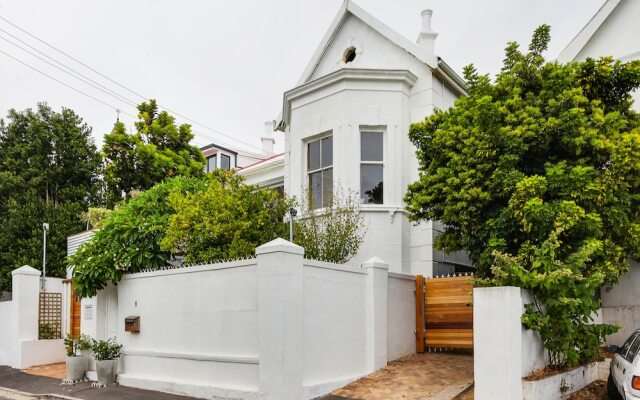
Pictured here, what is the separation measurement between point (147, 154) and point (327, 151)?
8799 millimetres

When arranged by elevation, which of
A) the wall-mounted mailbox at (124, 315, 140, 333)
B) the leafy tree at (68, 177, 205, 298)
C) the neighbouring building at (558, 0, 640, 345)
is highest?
the neighbouring building at (558, 0, 640, 345)

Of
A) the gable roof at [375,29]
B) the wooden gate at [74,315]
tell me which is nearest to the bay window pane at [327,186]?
the gable roof at [375,29]

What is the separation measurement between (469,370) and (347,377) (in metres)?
2.35

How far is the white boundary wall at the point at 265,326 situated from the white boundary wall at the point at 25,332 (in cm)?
491

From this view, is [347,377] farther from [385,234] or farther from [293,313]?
[385,234]

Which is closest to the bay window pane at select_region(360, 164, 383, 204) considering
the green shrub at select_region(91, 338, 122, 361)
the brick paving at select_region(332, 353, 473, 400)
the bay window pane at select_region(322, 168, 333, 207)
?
the bay window pane at select_region(322, 168, 333, 207)

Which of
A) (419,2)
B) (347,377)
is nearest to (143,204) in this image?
(347,377)

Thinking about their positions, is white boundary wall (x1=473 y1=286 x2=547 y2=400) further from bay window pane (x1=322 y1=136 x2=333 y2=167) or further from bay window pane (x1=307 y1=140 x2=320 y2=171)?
bay window pane (x1=307 y1=140 x2=320 y2=171)

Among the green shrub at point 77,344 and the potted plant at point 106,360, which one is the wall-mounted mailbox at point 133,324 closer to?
the potted plant at point 106,360

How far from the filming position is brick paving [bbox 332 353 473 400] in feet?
28.4

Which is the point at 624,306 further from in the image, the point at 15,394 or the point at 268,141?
the point at 268,141

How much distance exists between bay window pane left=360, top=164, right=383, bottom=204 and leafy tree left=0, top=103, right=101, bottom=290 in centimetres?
1613

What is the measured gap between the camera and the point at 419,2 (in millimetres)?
15305

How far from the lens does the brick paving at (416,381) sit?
8656 millimetres
